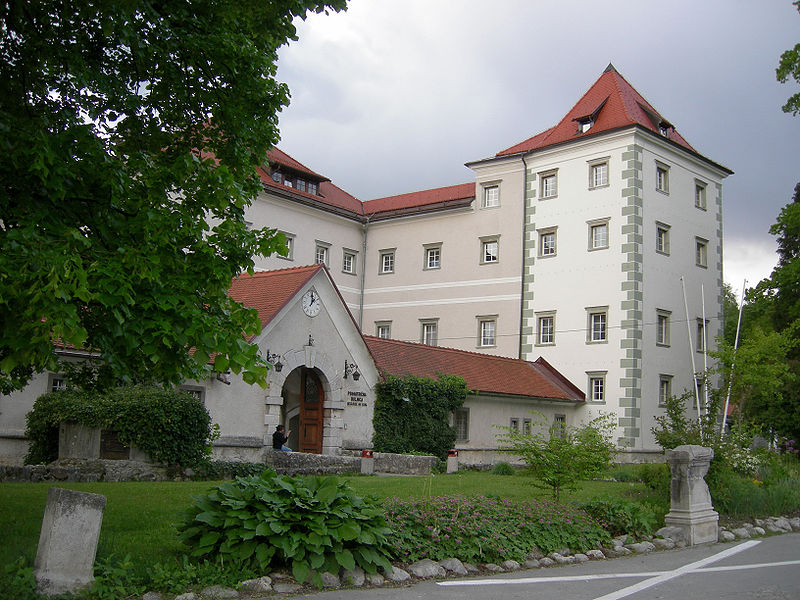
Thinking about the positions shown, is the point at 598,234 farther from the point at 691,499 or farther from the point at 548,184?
the point at 691,499

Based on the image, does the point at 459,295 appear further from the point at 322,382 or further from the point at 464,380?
the point at 322,382

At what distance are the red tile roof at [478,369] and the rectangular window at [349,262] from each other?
12522 millimetres

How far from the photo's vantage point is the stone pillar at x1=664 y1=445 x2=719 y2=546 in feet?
43.7

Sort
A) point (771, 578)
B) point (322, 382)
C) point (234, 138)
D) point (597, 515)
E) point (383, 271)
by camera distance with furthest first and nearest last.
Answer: point (383, 271) → point (322, 382) → point (597, 515) → point (234, 138) → point (771, 578)

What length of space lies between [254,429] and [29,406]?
19.6ft

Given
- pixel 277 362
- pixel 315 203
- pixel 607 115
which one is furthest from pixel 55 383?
pixel 607 115

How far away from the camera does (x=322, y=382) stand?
84.6 ft

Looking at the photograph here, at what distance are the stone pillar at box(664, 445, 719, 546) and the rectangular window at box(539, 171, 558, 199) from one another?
26685mm

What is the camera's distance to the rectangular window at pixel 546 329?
126 ft

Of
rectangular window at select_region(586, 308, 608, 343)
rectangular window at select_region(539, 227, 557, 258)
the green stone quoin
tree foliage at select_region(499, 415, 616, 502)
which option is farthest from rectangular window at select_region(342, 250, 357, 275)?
tree foliage at select_region(499, 415, 616, 502)

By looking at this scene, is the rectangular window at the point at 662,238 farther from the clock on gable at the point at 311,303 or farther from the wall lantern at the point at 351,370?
the clock on gable at the point at 311,303

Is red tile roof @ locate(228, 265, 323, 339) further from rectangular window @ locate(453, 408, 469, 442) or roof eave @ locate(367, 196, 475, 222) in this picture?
roof eave @ locate(367, 196, 475, 222)

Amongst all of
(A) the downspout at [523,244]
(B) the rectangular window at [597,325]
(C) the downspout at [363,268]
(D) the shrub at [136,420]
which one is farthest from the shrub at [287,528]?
(C) the downspout at [363,268]

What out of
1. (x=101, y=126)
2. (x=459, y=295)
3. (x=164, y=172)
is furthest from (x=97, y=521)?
(x=459, y=295)
